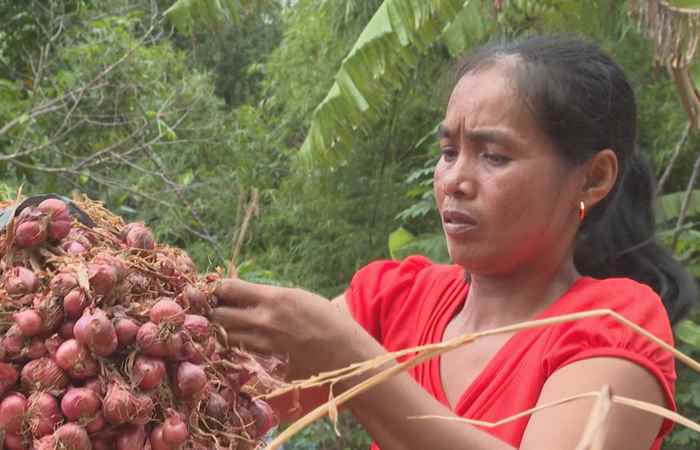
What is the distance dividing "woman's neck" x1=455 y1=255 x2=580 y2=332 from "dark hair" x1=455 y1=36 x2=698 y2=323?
10 cm

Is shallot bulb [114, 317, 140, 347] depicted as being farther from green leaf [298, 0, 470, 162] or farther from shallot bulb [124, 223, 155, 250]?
green leaf [298, 0, 470, 162]

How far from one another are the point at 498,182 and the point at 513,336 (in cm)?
26

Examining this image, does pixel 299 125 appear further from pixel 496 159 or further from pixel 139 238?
pixel 139 238

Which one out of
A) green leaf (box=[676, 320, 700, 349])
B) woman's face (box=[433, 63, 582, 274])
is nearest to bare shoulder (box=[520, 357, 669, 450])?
woman's face (box=[433, 63, 582, 274])

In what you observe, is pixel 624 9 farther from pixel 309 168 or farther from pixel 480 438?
pixel 480 438

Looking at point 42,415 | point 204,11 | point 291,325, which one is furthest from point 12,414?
point 204,11

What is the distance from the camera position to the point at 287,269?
7707 mm

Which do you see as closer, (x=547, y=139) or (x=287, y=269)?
(x=547, y=139)

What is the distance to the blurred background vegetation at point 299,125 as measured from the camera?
17.4ft

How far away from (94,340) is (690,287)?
43.1 inches

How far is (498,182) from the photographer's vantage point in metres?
1.44

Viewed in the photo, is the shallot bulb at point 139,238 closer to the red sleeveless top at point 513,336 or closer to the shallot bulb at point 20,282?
the shallot bulb at point 20,282

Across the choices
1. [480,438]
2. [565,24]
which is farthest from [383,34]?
[480,438]

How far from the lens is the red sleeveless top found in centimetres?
135
